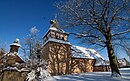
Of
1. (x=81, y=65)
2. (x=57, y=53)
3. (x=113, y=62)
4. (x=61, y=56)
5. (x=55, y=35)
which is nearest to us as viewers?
(x=113, y=62)

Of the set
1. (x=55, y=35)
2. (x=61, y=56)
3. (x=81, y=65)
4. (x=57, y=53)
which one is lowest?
(x=81, y=65)

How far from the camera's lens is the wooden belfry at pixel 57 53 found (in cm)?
2724

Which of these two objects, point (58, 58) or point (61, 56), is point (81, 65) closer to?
point (61, 56)

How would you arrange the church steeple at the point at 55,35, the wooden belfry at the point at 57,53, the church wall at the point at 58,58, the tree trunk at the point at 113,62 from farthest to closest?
the church steeple at the point at 55,35 → the wooden belfry at the point at 57,53 → the church wall at the point at 58,58 → the tree trunk at the point at 113,62

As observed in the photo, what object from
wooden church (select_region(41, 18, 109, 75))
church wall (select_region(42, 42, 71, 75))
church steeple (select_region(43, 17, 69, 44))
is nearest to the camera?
church wall (select_region(42, 42, 71, 75))

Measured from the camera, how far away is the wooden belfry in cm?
2724

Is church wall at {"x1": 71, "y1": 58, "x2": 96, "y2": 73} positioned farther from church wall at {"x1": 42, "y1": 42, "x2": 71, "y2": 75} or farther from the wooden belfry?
church wall at {"x1": 42, "y1": 42, "x2": 71, "y2": 75}

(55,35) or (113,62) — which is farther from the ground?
(55,35)

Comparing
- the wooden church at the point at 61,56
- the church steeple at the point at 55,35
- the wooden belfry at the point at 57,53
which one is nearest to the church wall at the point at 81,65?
the wooden church at the point at 61,56

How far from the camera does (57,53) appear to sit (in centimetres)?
2864

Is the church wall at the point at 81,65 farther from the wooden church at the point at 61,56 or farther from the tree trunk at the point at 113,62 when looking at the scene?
the tree trunk at the point at 113,62

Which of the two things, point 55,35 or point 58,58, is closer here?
point 58,58

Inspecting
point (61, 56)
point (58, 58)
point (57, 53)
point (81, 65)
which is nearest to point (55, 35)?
point (57, 53)

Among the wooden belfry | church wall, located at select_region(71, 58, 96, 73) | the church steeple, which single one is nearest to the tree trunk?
→ the wooden belfry
